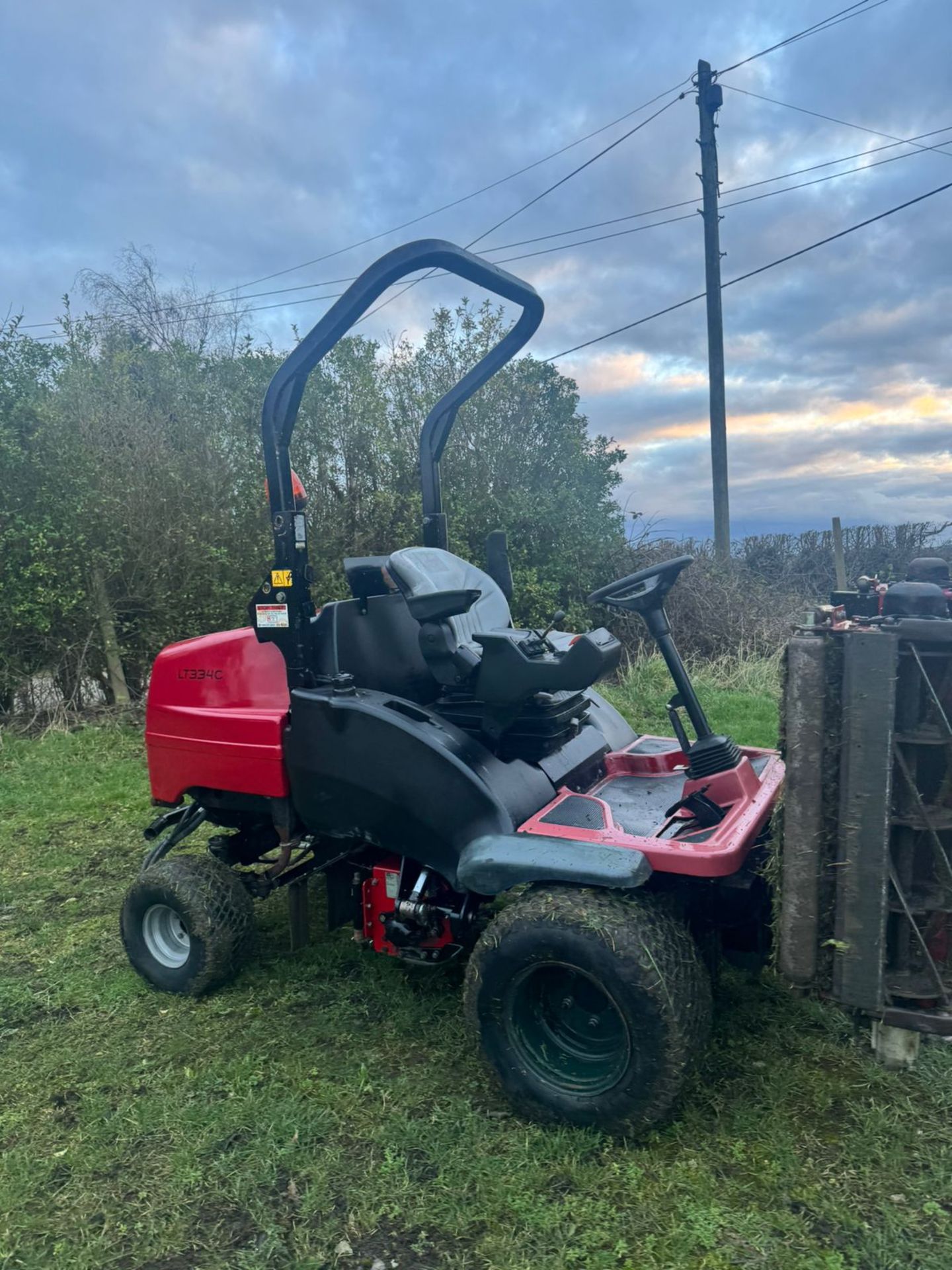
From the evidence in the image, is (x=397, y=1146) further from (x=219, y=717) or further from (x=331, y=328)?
(x=331, y=328)

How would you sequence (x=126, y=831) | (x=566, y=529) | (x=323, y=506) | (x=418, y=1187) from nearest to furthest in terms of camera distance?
(x=418, y=1187) → (x=126, y=831) → (x=323, y=506) → (x=566, y=529)

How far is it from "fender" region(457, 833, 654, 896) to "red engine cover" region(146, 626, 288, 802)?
97 cm

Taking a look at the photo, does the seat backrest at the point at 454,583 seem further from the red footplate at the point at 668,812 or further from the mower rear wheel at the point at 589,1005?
the mower rear wheel at the point at 589,1005

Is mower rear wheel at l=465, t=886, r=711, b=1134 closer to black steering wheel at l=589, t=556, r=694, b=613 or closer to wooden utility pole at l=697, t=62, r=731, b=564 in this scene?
black steering wheel at l=589, t=556, r=694, b=613

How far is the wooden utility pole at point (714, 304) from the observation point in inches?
467

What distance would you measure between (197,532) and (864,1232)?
798 cm

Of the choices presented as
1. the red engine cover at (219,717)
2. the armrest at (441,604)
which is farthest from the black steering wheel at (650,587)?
the red engine cover at (219,717)

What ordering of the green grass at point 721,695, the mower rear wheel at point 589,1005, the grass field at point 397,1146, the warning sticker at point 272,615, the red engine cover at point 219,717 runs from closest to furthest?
the grass field at point 397,1146 → the mower rear wheel at point 589,1005 → the warning sticker at point 272,615 → the red engine cover at point 219,717 → the green grass at point 721,695

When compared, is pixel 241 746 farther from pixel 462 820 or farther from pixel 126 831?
pixel 126 831

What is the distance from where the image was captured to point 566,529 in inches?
422

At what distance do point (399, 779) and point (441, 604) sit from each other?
60cm

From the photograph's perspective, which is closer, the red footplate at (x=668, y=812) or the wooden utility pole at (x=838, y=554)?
the red footplate at (x=668, y=812)

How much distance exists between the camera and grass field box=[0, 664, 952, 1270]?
7.23 feet

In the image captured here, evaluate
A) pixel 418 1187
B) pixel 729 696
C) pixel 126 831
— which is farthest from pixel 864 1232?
pixel 729 696
